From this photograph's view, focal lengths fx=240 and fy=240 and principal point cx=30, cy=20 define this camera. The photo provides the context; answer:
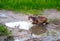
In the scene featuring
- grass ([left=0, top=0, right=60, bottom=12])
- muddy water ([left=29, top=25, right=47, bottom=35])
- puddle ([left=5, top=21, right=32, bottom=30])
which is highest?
grass ([left=0, top=0, right=60, bottom=12])

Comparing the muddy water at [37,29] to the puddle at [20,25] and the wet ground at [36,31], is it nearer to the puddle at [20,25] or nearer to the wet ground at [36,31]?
the wet ground at [36,31]

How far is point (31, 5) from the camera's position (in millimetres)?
8758

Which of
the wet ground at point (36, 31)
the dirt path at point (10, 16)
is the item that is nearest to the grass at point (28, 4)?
the dirt path at point (10, 16)

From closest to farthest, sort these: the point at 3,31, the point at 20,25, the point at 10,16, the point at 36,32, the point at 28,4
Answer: the point at 3,31 < the point at 36,32 < the point at 20,25 < the point at 10,16 < the point at 28,4

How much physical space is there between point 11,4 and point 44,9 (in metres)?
1.22

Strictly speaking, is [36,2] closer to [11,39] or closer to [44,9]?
[44,9]

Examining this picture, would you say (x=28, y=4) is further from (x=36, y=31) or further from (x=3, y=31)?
(x=3, y=31)

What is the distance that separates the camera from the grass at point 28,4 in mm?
8602

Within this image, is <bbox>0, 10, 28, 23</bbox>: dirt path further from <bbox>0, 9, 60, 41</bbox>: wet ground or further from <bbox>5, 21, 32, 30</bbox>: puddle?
<bbox>5, 21, 32, 30</bbox>: puddle

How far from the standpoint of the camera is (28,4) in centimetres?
884

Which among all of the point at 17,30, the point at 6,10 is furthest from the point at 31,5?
the point at 17,30

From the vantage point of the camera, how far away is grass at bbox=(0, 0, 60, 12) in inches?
339

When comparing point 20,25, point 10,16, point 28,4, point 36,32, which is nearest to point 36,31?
point 36,32

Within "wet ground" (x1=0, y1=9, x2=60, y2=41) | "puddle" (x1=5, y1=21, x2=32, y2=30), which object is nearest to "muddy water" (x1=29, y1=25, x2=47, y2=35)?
"wet ground" (x1=0, y1=9, x2=60, y2=41)
